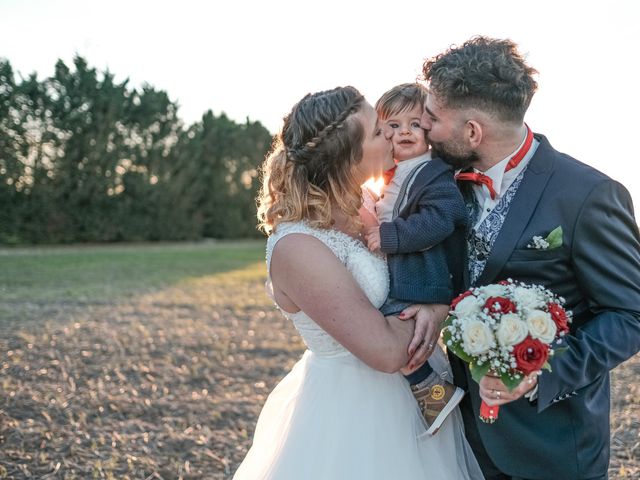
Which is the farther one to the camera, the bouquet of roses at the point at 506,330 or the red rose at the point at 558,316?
the red rose at the point at 558,316

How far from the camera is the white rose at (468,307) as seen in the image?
7.75ft

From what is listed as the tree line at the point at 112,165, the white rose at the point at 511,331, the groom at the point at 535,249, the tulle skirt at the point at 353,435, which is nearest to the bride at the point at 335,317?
the tulle skirt at the point at 353,435

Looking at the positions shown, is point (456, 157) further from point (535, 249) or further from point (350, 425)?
point (350, 425)

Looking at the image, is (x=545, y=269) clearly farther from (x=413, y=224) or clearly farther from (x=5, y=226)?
(x=5, y=226)

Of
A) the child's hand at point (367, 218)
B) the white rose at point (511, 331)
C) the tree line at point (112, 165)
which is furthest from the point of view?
the tree line at point (112, 165)

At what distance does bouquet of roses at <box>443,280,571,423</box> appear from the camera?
2.26 m

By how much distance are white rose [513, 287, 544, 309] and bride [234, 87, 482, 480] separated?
541 millimetres

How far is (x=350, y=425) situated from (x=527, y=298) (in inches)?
40.4

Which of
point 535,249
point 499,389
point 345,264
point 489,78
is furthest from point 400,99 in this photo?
point 499,389

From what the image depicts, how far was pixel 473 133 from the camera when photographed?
115 inches

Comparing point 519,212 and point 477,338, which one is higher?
point 519,212

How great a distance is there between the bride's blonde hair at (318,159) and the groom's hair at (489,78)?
1.35 feet

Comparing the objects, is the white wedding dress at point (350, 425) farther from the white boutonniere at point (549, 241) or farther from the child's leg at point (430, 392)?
the white boutonniere at point (549, 241)

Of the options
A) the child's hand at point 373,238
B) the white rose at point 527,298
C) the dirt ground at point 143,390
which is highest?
the child's hand at point 373,238
